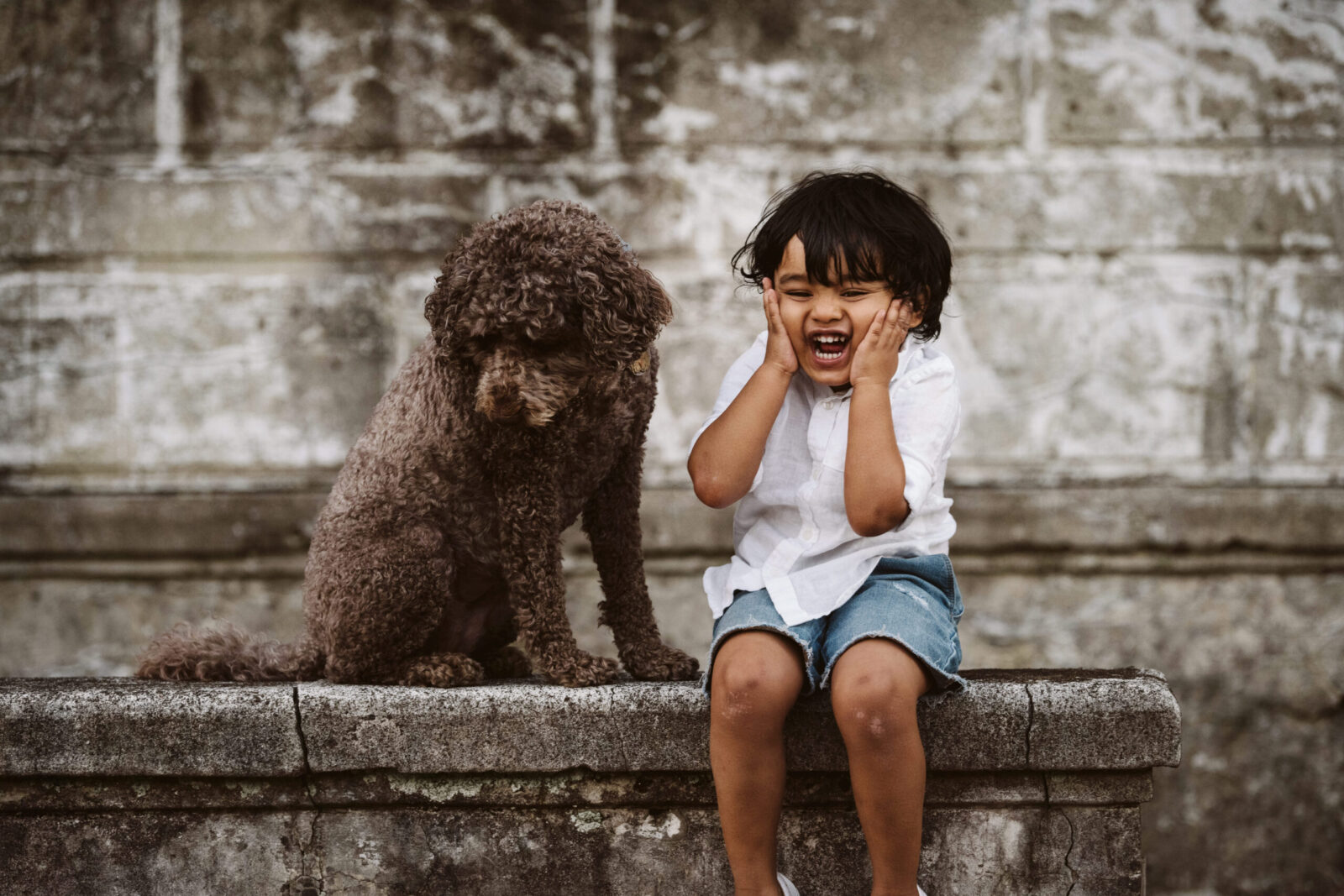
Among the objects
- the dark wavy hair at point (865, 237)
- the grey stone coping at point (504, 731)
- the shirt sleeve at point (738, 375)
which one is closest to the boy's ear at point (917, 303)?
the dark wavy hair at point (865, 237)

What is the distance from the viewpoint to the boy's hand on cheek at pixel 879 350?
236 cm

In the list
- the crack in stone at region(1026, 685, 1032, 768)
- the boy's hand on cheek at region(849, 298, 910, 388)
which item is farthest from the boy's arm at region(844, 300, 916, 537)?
the crack in stone at region(1026, 685, 1032, 768)

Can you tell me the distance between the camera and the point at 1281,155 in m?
4.39

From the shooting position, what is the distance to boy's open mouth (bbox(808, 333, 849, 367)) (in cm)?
244

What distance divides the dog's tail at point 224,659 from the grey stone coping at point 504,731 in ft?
0.72

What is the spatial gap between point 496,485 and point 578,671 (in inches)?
17.5

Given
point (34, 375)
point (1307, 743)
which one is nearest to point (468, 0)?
point (34, 375)

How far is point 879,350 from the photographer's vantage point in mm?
2371

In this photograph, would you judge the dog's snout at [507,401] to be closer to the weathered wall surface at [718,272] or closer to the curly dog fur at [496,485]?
the curly dog fur at [496,485]

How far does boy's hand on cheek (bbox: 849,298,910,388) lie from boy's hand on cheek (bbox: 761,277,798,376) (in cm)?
13

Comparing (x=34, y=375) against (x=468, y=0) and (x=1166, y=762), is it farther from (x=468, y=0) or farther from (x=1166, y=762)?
(x=1166, y=762)

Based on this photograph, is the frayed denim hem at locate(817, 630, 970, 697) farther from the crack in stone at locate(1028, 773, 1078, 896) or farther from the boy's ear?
the boy's ear

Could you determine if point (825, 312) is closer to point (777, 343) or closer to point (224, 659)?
point (777, 343)

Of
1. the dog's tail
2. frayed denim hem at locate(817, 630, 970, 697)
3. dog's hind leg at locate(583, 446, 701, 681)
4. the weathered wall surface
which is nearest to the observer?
frayed denim hem at locate(817, 630, 970, 697)
